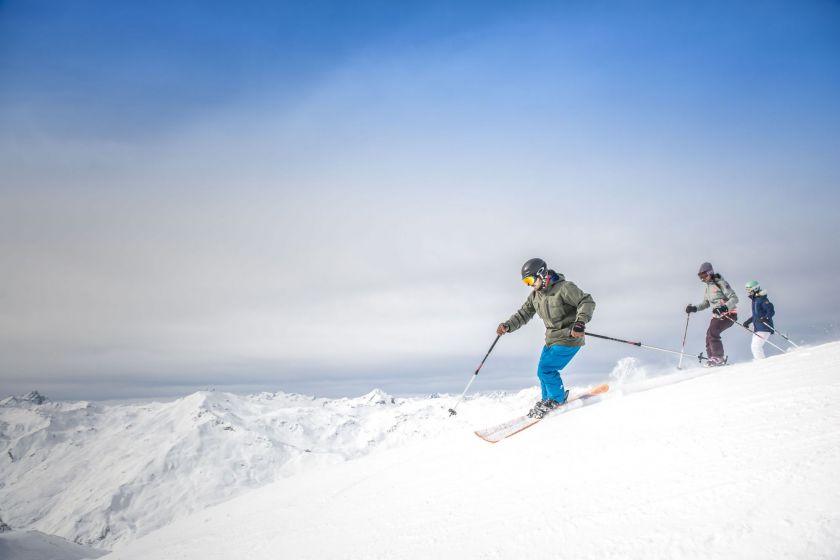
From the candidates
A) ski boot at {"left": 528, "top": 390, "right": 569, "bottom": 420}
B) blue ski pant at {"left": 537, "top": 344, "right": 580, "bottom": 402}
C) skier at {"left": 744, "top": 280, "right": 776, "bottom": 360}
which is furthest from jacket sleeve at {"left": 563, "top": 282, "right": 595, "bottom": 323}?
skier at {"left": 744, "top": 280, "right": 776, "bottom": 360}

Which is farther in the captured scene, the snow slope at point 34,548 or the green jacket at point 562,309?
the snow slope at point 34,548

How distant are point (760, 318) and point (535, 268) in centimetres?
997

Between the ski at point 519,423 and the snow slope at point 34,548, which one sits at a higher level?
the ski at point 519,423

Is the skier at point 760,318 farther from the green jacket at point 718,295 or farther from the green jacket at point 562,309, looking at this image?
the green jacket at point 562,309

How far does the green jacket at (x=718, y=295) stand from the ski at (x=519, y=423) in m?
7.40

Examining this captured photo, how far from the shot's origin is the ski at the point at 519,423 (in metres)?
7.29

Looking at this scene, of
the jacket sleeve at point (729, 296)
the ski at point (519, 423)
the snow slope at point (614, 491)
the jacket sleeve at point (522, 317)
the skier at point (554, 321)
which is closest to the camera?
the snow slope at point (614, 491)

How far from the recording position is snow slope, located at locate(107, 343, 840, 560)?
10.6 feet

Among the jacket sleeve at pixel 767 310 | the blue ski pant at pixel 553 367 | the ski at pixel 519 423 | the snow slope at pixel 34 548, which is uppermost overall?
the jacket sleeve at pixel 767 310

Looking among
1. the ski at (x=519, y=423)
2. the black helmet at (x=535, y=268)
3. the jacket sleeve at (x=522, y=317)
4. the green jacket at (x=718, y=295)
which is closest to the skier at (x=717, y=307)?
the green jacket at (x=718, y=295)

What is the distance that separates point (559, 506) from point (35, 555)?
148212mm

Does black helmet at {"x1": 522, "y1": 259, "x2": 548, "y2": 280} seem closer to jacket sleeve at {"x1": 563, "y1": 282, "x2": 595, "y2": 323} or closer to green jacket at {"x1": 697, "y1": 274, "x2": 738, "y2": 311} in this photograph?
jacket sleeve at {"x1": 563, "y1": 282, "x2": 595, "y2": 323}

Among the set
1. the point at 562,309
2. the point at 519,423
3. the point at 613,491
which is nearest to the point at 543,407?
the point at 519,423

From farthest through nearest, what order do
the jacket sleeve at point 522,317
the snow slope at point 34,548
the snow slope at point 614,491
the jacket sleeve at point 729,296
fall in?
the snow slope at point 34,548 → the jacket sleeve at point 729,296 → the jacket sleeve at point 522,317 → the snow slope at point 614,491
